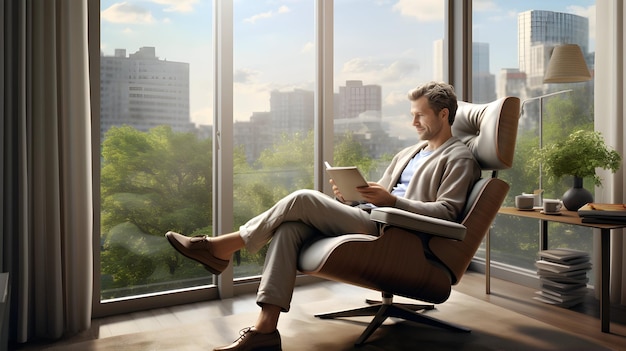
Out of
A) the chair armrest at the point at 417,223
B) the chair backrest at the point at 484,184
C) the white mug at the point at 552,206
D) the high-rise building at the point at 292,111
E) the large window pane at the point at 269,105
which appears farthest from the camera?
the high-rise building at the point at 292,111

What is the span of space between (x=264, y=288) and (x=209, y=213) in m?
1.09

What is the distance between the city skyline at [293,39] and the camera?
113 inches

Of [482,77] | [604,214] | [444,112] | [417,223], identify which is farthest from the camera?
[482,77]

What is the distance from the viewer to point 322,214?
2256mm

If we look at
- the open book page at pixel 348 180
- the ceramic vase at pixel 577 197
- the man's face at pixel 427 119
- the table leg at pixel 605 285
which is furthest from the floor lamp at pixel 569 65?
the open book page at pixel 348 180

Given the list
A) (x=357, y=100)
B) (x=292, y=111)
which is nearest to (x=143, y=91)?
(x=292, y=111)

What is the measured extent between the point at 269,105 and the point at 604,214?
1873 millimetres

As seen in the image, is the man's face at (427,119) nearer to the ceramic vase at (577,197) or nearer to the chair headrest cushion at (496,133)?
the chair headrest cushion at (496,133)

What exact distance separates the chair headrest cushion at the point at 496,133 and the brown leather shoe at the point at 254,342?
3.93 ft

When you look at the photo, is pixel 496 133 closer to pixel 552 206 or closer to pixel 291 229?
pixel 552 206

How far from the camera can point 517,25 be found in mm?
3375

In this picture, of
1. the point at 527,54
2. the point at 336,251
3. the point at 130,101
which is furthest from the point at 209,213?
the point at 527,54

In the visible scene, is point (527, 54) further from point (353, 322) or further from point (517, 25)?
point (353, 322)

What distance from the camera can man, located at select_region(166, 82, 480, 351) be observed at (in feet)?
6.86
